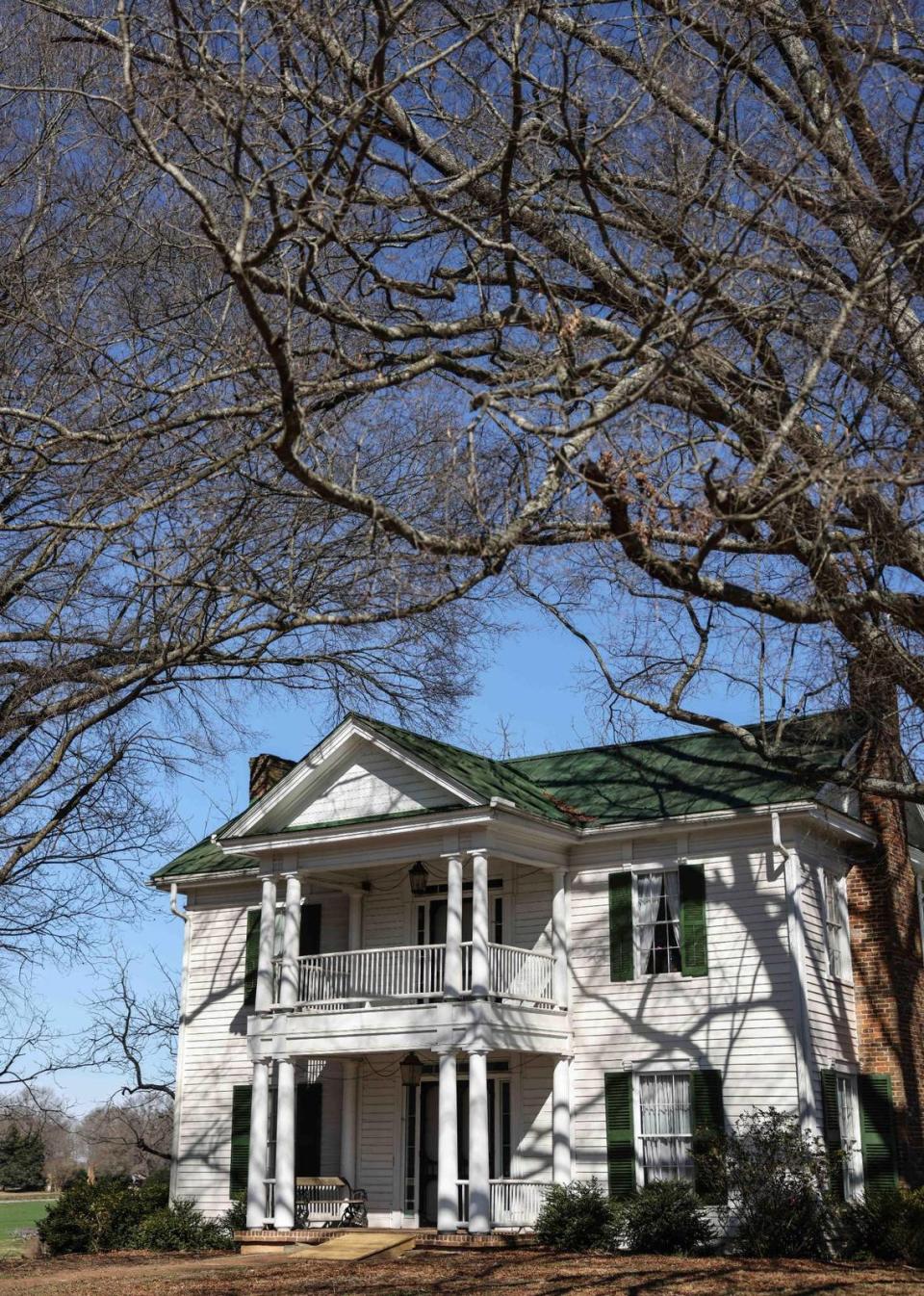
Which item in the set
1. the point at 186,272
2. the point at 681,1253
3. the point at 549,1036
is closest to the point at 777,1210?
the point at 681,1253

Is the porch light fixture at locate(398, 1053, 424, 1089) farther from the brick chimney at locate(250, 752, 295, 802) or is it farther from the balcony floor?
the brick chimney at locate(250, 752, 295, 802)

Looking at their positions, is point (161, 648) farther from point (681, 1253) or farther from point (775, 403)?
point (681, 1253)

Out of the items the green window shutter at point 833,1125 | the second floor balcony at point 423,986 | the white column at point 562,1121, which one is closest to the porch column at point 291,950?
the second floor balcony at point 423,986

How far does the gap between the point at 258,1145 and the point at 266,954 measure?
2.68 meters

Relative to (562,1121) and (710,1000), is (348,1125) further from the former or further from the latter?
(710,1000)

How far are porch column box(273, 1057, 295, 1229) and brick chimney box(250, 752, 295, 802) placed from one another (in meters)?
6.08

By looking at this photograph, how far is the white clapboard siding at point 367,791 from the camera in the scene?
21.3 metres

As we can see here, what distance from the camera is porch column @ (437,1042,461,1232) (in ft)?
61.9

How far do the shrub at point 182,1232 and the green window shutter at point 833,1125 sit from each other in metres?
8.53

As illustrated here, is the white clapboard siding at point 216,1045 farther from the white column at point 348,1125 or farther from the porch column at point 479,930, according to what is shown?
the porch column at point 479,930

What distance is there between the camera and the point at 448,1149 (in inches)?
751

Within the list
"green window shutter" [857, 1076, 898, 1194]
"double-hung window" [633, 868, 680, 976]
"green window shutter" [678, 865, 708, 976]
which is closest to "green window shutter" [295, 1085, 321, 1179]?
"double-hung window" [633, 868, 680, 976]

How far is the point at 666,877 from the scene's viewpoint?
67.5 ft

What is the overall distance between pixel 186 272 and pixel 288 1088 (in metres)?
12.2
